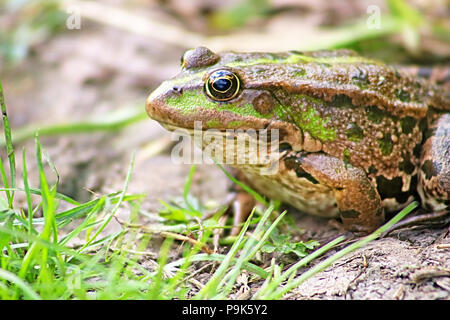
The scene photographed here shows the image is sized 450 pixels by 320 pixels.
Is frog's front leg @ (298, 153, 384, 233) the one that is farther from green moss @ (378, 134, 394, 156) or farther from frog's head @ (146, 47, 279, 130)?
frog's head @ (146, 47, 279, 130)

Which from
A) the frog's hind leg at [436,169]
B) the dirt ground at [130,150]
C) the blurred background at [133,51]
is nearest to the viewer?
the dirt ground at [130,150]

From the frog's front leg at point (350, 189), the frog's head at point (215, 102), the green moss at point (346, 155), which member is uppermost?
the frog's head at point (215, 102)

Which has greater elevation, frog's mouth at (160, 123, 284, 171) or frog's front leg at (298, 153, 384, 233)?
frog's mouth at (160, 123, 284, 171)

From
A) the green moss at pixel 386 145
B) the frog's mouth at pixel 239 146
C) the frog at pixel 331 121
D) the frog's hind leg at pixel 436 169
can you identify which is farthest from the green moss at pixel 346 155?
the frog's hind leg at pixel 436 169

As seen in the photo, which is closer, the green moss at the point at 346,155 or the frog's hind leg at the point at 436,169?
the frog's hind leg at the point at 436,169

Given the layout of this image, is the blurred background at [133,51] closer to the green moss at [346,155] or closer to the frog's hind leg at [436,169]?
the green moss at [346,155]

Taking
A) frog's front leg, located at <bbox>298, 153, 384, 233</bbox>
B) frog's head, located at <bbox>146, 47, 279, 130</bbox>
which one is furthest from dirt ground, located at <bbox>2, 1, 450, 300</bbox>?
frog's head, located at <bbox>146, 47, 279, 130</bbox>

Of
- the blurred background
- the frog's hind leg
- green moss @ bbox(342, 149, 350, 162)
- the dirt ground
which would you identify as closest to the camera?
the dirt ground

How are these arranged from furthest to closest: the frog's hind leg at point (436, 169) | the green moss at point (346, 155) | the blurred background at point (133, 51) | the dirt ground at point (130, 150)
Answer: the blurred background at point (133, 51)
the green moss at point (346, 155)
the frog's hind leg at point (436, 169)
the dirt ground at point (130, 150)
